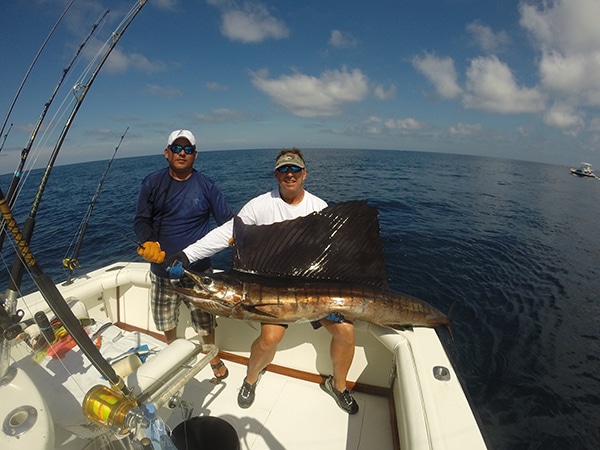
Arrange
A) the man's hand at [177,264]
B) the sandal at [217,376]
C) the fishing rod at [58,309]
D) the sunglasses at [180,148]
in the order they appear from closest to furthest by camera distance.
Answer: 1. the fishing rod at [58,309]
2. the man's hand at [177,264]
3. the sunglasses at [180,148]
4. the sandal at [217,376]

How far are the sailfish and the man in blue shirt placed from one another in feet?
1.90

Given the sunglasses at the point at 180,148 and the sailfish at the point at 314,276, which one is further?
the sunglasses at the point at 180,148

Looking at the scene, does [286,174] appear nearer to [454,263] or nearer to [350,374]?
[350,374]

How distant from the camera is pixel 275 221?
2.12m

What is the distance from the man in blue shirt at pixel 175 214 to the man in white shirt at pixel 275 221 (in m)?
0.31

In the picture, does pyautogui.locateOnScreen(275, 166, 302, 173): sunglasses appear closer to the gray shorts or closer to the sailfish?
the sailfish

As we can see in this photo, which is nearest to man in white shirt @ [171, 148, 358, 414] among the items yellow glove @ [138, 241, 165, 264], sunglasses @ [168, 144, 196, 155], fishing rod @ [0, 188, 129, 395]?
yellow glove @ [138, 241, 165, 264]

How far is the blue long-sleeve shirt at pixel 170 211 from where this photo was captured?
7.36 ft

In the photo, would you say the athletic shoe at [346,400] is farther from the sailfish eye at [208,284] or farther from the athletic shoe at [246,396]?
the sailfish eye at [208,284]

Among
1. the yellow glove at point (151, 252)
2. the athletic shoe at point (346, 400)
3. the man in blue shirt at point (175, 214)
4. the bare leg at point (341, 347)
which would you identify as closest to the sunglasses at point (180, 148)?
the man in blue shirt at point (175, 214)

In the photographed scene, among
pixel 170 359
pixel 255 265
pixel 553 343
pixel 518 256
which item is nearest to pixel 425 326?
pixel 255 265

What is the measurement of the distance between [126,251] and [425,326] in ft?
25.8

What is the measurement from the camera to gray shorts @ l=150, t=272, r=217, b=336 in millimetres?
2307

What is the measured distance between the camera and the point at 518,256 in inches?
283
